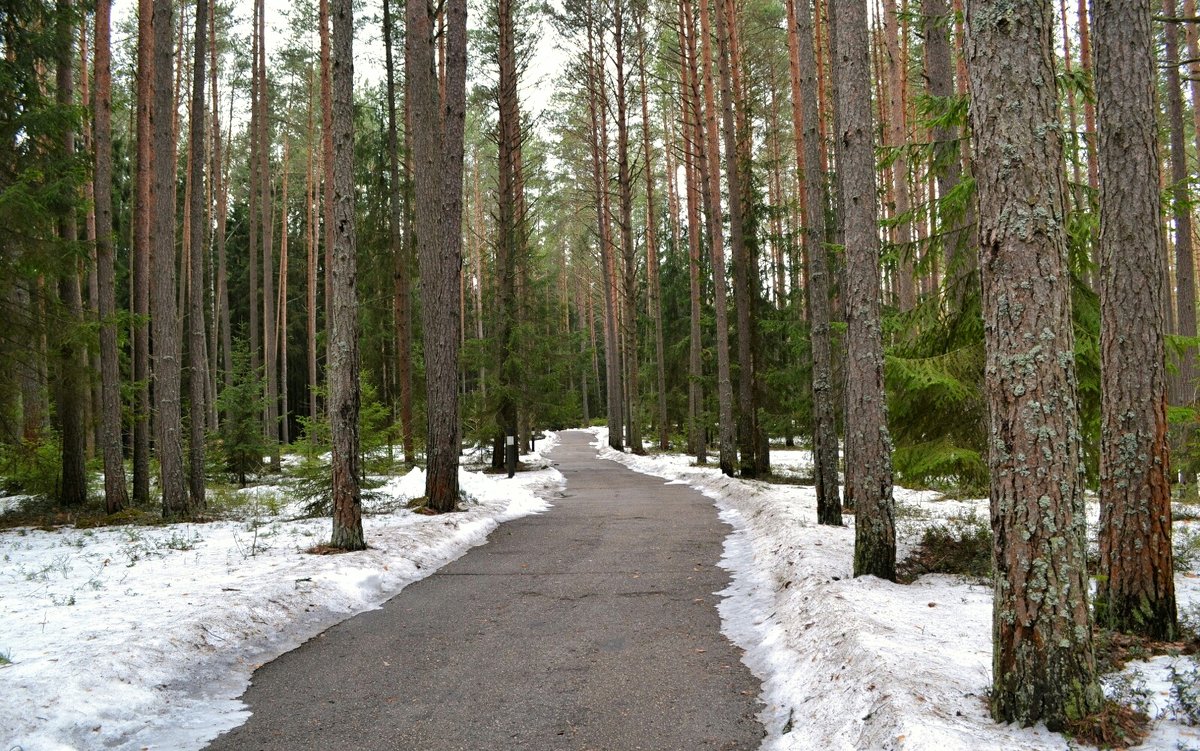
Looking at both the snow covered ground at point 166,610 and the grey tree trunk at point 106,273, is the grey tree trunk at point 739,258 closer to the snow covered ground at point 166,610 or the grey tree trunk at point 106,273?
the snow covered ground at point 166,610

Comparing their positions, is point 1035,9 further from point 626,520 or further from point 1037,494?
point 626,520

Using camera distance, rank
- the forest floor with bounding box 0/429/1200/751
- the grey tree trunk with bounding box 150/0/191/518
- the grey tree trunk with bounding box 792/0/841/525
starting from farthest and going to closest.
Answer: the grey tree trunk with bounding box 150/0/191/518, the grey tree trunk with bounding box 792/0/841/525, the forest floor with bounding box 0/429/1200/751

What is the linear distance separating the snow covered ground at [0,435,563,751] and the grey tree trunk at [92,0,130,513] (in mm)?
1707

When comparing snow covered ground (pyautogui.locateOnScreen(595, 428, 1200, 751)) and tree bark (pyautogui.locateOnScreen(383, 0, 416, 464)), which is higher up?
tree bark (pyautogui.locateOnScreen(383, 0, 416, 464))

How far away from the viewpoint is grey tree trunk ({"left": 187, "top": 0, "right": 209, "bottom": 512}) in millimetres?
12625

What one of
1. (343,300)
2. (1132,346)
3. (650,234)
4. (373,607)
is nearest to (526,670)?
(373,607)

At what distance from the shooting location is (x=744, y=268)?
690 inches

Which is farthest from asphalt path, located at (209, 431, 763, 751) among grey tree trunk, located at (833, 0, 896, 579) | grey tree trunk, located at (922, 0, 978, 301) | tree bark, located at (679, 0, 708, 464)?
tree bark, located at (679, 0, 708, 464)

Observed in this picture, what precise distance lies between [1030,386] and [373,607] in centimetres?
564

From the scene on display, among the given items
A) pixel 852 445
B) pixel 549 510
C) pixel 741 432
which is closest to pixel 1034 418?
pixel 852 445

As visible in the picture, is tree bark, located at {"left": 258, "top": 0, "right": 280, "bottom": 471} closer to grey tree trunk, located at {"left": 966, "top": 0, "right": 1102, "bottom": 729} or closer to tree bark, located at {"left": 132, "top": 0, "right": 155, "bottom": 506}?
tree bark, located at {"left": 132, "top": 0, "right": 155, "bottom": 506}

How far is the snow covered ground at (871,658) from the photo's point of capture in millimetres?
3188

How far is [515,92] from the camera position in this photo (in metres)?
21.5

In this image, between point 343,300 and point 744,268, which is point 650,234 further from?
point 343,300
